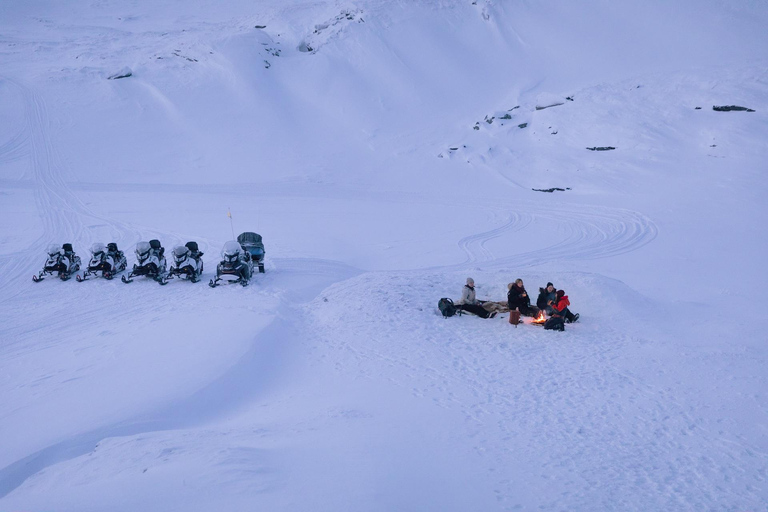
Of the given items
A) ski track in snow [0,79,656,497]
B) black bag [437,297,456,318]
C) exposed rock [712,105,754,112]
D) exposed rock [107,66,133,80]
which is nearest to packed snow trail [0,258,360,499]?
ski track in snow [0,79,656,497]

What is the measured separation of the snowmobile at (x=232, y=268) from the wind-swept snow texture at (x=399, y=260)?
2.30 feet

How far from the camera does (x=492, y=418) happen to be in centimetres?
680

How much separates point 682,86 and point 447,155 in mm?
16730

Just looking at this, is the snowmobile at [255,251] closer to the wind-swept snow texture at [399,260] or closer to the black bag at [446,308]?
the wind-swept snow texture at [399,260]

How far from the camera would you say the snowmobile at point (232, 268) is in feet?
45.9

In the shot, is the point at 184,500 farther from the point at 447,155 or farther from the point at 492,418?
the point at 447,155

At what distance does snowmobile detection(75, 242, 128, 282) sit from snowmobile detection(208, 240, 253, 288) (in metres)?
3.22

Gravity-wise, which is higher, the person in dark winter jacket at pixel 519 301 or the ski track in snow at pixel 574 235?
the ski track in snow at pixel 574 235

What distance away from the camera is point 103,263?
47.6 ft

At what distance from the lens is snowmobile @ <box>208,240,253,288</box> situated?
1400cm

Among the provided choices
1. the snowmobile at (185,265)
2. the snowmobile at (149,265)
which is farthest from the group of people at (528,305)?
the snowmobile at (149,265)

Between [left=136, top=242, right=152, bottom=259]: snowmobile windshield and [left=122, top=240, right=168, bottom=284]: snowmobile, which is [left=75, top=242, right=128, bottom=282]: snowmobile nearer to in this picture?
[left=122, top=240, right=168, bottom=284]: snowmobile

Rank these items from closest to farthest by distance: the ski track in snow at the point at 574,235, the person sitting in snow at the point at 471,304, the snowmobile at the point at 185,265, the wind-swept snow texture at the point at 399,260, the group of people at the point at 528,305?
the wind-swept snow texture at the point at 399,260, the group of people at the point at 528,305, the person sitting in snow at the point at 471,304, the snowmobile at the point at 185,265, the ski track in snow at the point at 574,235

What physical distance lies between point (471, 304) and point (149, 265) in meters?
9.39
